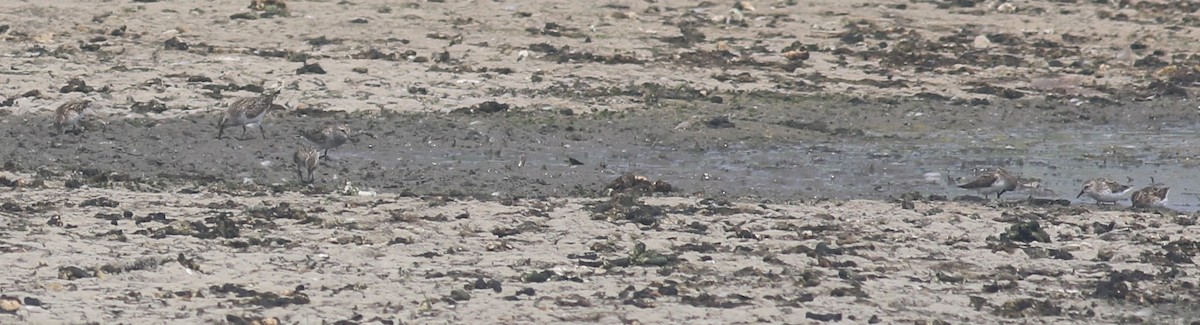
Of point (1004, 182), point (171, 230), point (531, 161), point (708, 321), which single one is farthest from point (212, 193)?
point (1004, 182)

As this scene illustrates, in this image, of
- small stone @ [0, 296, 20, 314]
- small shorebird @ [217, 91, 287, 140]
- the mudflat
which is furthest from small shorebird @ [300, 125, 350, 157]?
small stone @ [0, 296, 20, 314]

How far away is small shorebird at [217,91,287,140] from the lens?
559 inches

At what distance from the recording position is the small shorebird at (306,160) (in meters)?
12.9

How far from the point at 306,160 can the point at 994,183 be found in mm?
4507

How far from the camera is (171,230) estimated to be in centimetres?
1031

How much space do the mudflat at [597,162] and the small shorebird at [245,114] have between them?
0.40 feet

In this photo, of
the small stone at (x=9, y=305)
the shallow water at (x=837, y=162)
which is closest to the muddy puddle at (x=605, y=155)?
the shallow water at (x=837, y=162)

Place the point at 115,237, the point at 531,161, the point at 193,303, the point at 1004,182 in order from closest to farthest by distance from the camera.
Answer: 1. the point at 193,303
2. the point at 115,237
3. the point at 1004,182
4. the point at 531,161

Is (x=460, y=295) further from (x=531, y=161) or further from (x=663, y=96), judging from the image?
(x=663, y=96)

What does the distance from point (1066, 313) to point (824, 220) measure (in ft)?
7.97

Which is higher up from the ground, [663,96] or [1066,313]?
[1066,313]

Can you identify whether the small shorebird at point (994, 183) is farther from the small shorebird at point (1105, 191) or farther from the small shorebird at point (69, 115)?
the small shorebird at point (69, 115)

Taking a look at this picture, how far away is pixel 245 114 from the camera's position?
559 inches

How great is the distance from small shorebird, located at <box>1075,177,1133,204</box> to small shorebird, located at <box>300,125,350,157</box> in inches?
204
